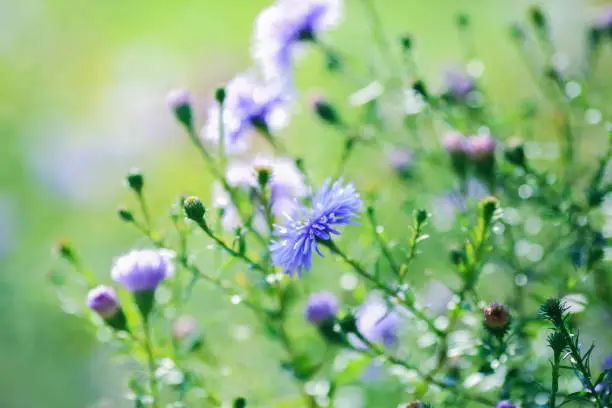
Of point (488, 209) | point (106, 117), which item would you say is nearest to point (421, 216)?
point (488, 209)

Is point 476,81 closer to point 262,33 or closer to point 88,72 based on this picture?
point 262,33

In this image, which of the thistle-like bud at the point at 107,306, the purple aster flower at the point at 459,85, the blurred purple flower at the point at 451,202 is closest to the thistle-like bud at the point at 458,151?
the blurred purple flower at the point at 451,202

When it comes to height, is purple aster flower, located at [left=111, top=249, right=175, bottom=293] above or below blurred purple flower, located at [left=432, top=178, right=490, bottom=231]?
below

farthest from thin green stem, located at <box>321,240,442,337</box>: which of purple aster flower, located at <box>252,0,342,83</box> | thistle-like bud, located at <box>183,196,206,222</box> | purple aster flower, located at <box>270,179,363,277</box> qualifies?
purple aster flower, located at <box>252,0,342,83</box>

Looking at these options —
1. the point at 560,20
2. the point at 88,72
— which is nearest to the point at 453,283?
the point at 560,20

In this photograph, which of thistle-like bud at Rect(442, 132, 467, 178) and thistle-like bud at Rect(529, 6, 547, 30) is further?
thistle-like bud at Rect(529, 6, 547, 30)

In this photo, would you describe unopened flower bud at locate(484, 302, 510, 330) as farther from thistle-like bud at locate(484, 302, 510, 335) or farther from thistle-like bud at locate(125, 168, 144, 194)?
thistle-like bud at locate(125, 168, 144, 194)
